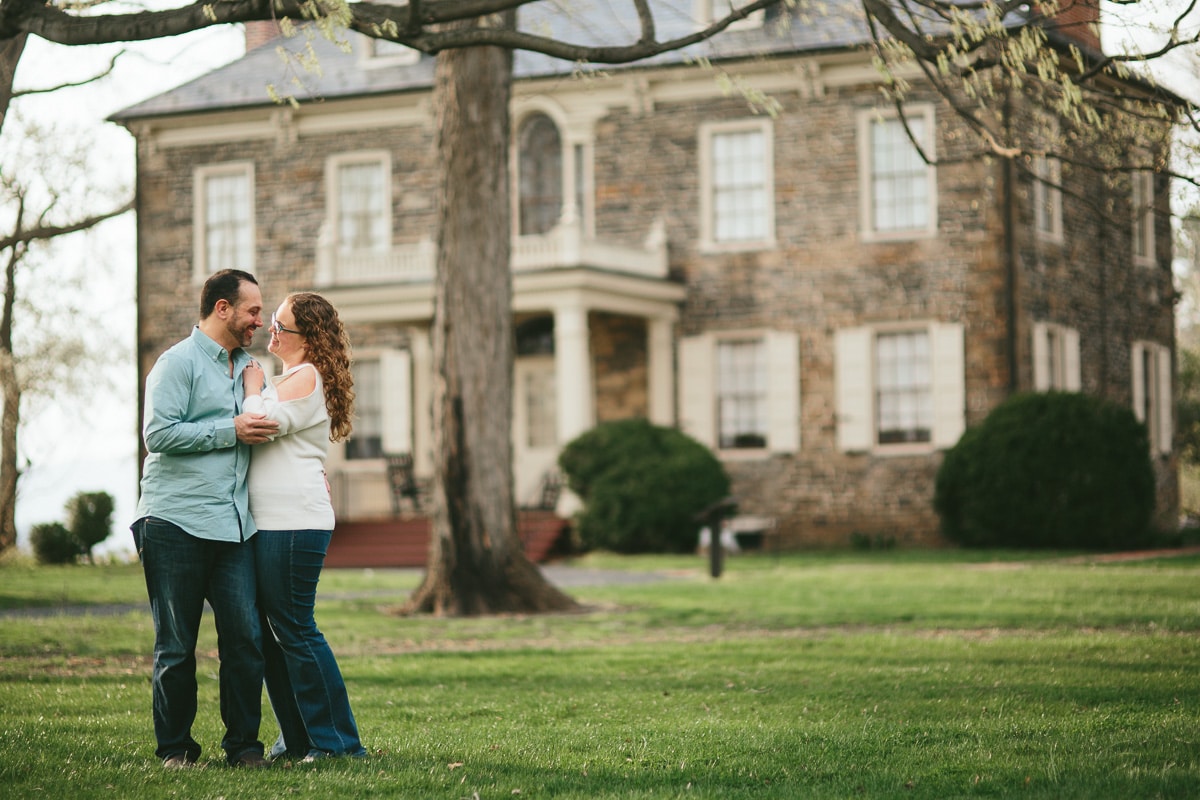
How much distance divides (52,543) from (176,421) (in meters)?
17.6

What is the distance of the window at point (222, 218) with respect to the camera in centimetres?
2556

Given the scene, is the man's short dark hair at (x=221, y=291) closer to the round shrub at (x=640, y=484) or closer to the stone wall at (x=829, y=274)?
the round shrub at (x=640, y=484)

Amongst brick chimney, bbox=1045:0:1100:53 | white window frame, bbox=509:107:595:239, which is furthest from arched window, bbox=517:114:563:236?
brick chimney, bbox=1045:0:1100:53

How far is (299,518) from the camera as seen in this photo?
5.51 meters

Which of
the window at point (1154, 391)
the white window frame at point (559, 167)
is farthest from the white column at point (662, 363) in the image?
the window at point (1154, 391)

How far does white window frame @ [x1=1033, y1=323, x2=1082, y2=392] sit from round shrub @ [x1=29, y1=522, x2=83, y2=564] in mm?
14016

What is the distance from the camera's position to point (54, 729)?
6.53 meters

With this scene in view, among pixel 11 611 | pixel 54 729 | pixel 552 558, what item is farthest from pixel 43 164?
pixel 54 729

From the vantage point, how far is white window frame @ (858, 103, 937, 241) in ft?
70.8

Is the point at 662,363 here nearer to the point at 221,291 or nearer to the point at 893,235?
the point at 893,235

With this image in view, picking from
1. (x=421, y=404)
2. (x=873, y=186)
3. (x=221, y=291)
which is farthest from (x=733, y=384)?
(x=221, y=291)

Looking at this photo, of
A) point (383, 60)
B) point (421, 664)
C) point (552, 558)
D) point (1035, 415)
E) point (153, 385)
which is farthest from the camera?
point (383, 60)

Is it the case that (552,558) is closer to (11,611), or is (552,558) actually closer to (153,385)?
(11,611)

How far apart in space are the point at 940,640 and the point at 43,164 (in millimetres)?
21669
